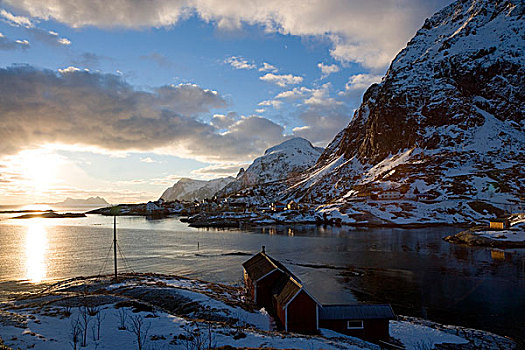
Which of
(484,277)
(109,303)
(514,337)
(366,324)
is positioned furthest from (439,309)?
(109,303)

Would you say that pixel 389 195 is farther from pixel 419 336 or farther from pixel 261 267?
pixel 419 336

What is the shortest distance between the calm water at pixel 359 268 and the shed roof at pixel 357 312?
31.8 feet

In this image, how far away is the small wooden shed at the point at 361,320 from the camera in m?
26.9

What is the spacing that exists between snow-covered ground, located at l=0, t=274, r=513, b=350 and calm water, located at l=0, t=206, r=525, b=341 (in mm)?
7730

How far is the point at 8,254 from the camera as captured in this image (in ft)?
253

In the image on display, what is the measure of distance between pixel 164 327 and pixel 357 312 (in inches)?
587

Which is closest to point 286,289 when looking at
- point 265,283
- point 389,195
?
point 265,283

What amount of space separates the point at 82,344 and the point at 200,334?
6269 mm

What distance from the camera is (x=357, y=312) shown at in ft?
90.5

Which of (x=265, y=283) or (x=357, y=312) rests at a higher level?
(x=265, y=283)

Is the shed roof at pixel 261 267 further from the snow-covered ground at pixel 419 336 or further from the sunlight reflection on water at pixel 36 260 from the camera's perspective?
the sunlight reflection on water at pixel 36 260

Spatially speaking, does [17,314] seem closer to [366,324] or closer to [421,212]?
[366,324]

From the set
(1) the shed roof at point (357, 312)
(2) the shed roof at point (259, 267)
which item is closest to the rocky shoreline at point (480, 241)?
(2) the shed roof at point (259, 267)

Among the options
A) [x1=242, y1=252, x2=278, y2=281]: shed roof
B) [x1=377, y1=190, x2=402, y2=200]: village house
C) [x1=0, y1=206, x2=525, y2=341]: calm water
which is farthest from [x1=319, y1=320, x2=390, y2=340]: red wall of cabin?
[x1=377, y1=190, x2=402, y2=200]: village house
